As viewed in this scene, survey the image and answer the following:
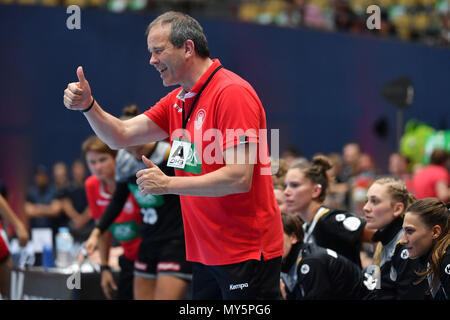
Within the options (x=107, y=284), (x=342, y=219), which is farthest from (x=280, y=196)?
(x=107, y=284)

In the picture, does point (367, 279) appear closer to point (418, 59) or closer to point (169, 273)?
point (169, 273)

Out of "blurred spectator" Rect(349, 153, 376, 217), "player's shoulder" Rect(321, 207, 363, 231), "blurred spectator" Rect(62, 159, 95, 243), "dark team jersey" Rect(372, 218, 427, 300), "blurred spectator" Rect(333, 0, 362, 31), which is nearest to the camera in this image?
"dark team jersey" Rect(372, 218, 427, 300)

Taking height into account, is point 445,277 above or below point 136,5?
below

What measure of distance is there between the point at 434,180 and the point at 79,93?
17.3ft

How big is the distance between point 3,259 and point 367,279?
2680 millimetres

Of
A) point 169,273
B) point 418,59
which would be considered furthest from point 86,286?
point 418,59

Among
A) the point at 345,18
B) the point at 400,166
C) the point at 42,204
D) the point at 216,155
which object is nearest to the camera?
the point at 216,155

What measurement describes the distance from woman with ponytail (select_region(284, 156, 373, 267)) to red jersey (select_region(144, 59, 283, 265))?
1.17 meters

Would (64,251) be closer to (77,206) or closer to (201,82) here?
(201,82)

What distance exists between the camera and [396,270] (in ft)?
11.5

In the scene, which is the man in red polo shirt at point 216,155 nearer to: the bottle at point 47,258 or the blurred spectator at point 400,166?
the bottle at point 47,258

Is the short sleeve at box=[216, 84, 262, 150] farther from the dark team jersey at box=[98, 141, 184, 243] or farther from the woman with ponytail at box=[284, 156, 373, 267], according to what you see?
the dark team jersey at box=[98, 141, 184, 243]

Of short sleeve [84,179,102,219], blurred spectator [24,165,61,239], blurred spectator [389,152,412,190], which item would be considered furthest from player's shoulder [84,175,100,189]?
blurred spectator [389,152,412,190]

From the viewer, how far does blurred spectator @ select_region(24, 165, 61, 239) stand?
8828 mm
